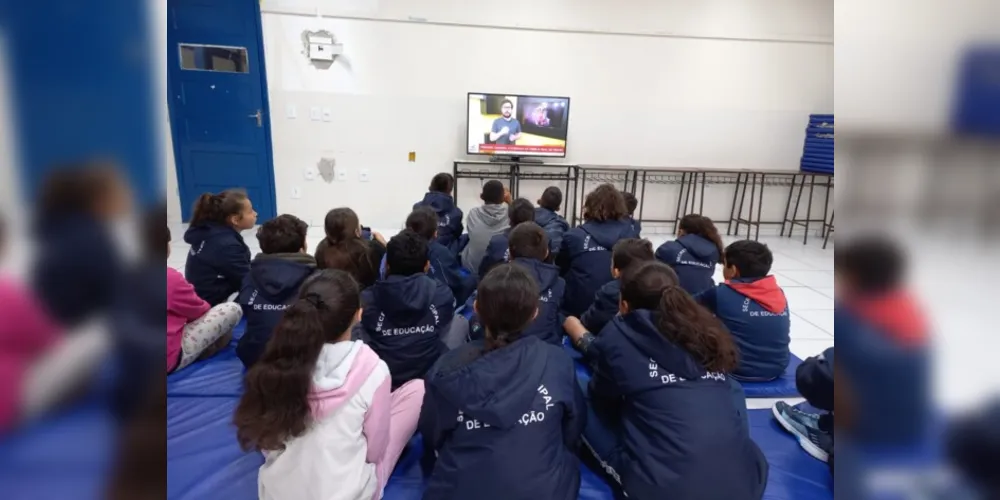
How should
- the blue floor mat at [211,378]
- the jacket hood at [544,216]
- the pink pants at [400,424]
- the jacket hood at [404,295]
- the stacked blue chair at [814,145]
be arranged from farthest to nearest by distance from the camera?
the stacked blue chair at [814,145] < the jacket hood at [544,216] < the blue floor mat at [211,378] < the jacket hood at [404,295] < the pink pants at [400,424]

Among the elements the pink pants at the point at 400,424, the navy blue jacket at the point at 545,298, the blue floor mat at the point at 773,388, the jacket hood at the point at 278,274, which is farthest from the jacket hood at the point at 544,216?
the pink pants at the point at 400,424

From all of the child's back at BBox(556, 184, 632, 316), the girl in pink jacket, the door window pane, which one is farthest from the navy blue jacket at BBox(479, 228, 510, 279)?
the door window pane

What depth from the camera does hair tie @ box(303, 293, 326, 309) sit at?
140 centimetres

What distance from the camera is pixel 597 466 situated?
1.78m

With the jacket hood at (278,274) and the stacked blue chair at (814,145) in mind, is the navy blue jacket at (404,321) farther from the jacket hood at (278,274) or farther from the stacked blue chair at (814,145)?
the stacked blue chair at (814,145)

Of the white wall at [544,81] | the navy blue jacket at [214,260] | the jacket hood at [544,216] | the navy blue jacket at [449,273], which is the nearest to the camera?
the navy blue jacket at [214,260]

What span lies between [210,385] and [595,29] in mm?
4860

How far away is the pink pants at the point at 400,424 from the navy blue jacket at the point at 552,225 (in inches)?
63.0

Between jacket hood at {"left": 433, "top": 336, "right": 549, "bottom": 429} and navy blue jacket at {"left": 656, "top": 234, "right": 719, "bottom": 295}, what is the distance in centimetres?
162

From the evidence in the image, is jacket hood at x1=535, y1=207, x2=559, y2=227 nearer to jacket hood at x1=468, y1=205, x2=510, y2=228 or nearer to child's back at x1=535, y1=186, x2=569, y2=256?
child's back at x1=535, y1=186, x2=569, y2=256

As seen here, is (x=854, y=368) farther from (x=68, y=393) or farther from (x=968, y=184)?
(x=68, y=393)

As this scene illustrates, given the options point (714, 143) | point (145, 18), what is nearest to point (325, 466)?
point (145, 18)

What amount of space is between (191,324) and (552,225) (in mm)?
2137

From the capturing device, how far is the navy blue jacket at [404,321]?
1996mm
